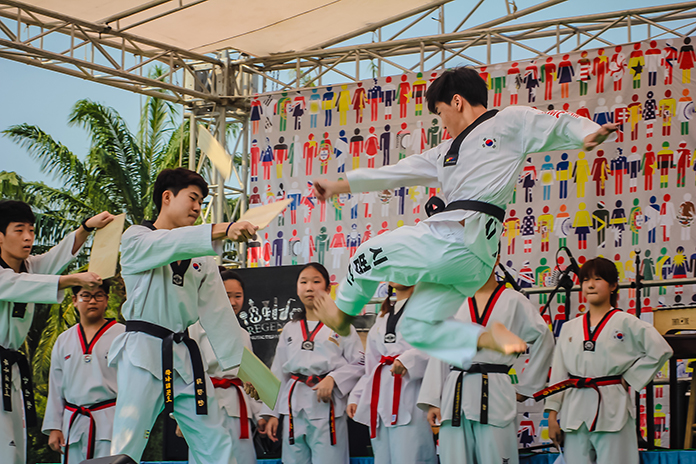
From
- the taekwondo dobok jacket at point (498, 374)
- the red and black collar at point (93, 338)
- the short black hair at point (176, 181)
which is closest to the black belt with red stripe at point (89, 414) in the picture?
the red and black collar at point (93, 338)

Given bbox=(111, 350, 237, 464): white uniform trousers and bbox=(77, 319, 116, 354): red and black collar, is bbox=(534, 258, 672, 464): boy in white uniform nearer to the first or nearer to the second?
bbox=(111, 350, 237, 464): white uniform trousers

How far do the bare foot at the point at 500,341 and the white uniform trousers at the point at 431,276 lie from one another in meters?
0.04

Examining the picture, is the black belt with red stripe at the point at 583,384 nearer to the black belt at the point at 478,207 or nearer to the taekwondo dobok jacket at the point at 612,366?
the taekwondo dobok jacket at the point at 612,366

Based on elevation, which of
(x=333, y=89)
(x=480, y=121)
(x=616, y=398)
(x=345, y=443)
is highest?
(x=333, y=89)

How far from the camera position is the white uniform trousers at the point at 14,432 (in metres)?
3.91

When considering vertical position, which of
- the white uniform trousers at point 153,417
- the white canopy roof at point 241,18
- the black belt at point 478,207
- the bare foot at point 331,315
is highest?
the white canopy roof at point 241,18

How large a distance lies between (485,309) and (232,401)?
72.0 inches

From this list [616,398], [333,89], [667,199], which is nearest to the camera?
[616,398]

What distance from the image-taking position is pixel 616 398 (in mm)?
4363

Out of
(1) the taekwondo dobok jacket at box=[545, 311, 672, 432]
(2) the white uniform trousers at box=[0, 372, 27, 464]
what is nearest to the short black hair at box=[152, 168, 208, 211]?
(2) the white uniform trousers at box=[0, 372, 27, 464]

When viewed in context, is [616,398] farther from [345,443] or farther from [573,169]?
[573,169]

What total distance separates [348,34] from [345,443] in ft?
13.6

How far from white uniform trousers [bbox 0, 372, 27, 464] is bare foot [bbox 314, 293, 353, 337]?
6.47 ft

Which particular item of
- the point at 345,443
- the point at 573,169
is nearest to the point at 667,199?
the point at 573,169
